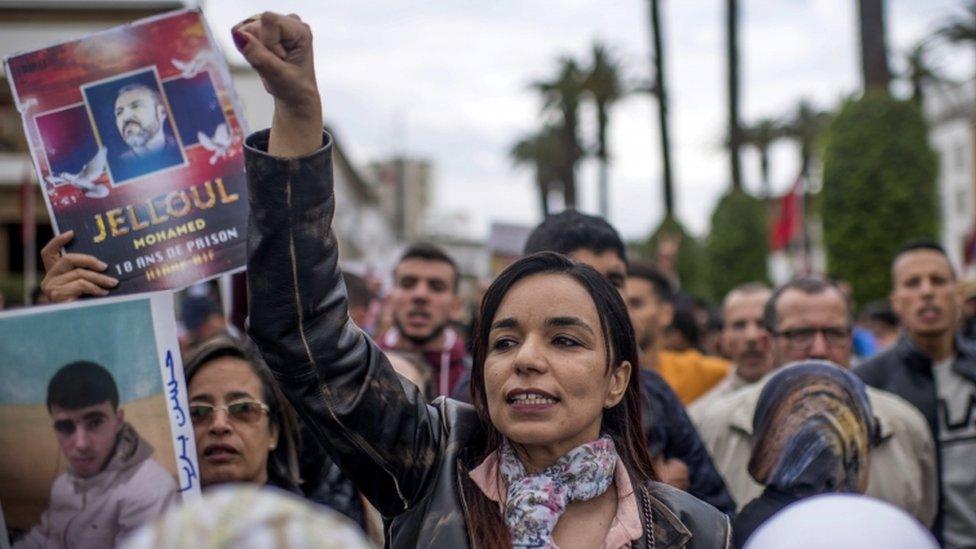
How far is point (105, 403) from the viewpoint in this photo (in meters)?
2.34

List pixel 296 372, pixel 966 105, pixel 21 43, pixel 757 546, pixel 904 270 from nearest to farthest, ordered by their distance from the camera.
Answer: pixel 757 546 < pixel 296 372 < pixel 904 270 < pixel 21 43 < pixel 966 105

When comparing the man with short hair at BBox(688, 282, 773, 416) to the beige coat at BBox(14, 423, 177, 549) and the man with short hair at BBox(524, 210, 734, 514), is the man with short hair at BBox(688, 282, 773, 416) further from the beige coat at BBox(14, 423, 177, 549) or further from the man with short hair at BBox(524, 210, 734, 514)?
the beige coat at BBox(14, 423, 177, 549)

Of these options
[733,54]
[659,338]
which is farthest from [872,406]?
[733,54]

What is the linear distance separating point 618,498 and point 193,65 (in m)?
1.40

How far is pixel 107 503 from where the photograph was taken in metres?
2.32

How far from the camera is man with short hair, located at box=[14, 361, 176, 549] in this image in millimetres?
2311

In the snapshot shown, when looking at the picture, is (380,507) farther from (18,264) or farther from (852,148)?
(18,264)

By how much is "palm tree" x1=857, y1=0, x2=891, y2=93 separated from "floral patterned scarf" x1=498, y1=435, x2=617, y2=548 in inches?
435

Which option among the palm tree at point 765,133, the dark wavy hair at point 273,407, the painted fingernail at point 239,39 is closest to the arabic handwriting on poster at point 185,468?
the dark wavy hair at point 273,407

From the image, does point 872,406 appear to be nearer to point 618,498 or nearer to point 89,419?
point 618,498

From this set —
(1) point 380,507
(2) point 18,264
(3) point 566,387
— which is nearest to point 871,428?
(3) point 566,387

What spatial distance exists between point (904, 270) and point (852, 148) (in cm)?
774

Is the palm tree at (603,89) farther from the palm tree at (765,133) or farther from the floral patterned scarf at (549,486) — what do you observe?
the floral patterned scarf at (549,486)

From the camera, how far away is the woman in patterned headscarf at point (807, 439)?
3021 millimetres
